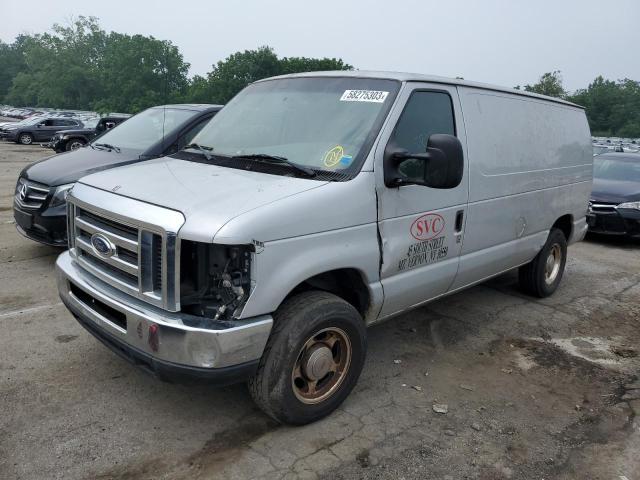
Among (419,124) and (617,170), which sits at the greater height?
(419,124)

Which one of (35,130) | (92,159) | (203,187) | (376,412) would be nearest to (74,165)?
(92,159)

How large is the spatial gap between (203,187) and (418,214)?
151 centimetres

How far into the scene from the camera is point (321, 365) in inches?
130

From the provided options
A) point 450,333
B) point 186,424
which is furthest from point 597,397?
point 186,424

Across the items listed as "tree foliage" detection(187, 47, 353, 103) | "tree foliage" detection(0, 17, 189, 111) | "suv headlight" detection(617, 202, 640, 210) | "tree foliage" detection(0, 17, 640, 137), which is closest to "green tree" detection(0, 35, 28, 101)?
"tree foliage" detection(0, 17, 640, 137)

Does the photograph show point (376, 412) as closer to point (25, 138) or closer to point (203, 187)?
point (203, 187)

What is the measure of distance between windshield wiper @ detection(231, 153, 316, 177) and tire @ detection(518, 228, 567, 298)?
3489mm

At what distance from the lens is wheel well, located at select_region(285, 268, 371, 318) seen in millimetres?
3461

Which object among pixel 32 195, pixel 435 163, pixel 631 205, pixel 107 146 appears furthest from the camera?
pixel 631 205

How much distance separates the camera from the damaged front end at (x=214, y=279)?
2854 millimetres

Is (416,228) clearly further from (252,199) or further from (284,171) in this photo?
(252,199)

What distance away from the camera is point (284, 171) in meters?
3.39

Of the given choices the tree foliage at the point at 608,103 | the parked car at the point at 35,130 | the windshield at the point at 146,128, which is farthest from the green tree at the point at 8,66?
the windshield at the point at 146,128

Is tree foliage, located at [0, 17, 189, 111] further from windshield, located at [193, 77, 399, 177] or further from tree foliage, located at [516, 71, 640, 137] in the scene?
windshield, located at [193, 77, 399, 177]
